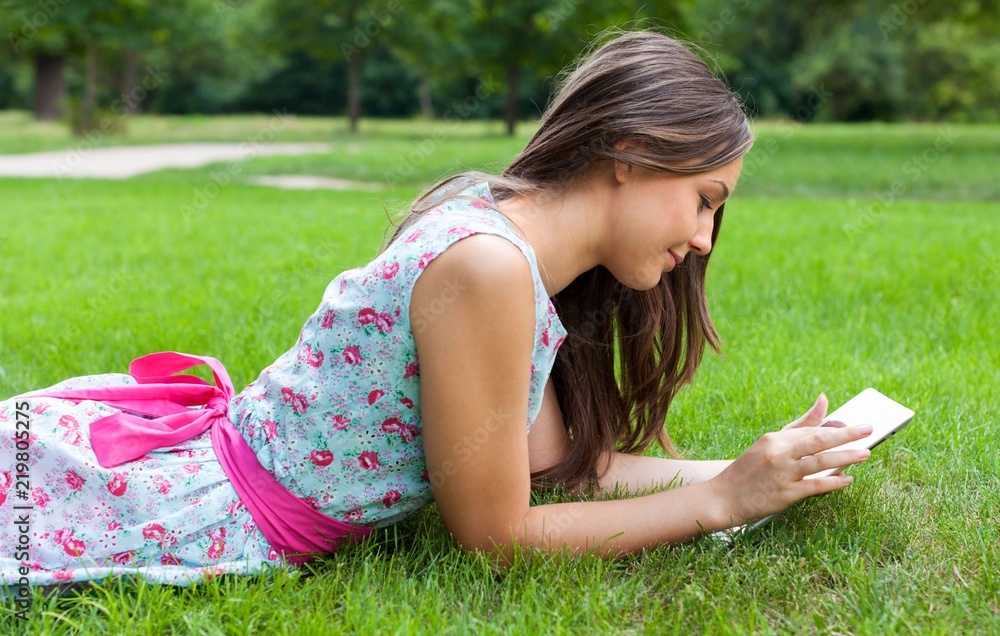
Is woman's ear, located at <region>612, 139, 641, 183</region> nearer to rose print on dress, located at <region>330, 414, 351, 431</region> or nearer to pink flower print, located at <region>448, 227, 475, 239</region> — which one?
pink flower print, located at <region>448, 227, 475, 239</region>

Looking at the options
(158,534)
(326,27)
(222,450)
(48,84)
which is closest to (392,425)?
(222,450)

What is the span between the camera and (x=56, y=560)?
5.46 ft

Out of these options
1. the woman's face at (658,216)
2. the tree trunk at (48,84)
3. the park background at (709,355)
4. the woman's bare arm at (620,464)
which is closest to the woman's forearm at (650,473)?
the woman's bare arm at (620,464)

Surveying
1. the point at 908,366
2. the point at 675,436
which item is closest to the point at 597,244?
the point at 675,436

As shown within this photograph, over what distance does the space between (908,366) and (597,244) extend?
1.90 metres

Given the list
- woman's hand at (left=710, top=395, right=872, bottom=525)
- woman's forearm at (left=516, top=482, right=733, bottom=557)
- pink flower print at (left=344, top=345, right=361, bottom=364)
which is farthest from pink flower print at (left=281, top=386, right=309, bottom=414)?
woman's hand at (left=710, top=395, right=872, bottom=525)

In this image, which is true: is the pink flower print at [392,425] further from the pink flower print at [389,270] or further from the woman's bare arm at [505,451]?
the pink flower print at [389,270]

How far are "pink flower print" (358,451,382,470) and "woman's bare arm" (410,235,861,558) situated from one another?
0.14 meters

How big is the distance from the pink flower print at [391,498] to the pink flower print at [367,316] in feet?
1.14

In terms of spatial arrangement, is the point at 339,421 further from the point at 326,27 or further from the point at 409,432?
the point at 326,27

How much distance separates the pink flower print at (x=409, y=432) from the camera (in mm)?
1708

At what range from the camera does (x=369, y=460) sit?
174 cm

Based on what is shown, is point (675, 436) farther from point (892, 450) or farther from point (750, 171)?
point (750, 171)

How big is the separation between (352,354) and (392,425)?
149mm
